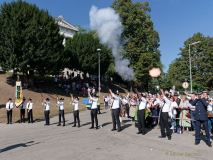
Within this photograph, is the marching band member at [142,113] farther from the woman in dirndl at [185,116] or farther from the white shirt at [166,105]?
the woman in dirndl at [185,116]

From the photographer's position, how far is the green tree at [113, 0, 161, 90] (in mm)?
63094

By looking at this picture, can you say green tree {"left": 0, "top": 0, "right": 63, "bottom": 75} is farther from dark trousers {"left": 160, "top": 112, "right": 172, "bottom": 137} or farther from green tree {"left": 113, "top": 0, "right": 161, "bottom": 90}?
dark trousers {"left": 160, "top": 112, "right": 172, "bottom": 137}

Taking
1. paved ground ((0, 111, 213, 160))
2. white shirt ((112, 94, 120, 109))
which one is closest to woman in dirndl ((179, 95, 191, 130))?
paved ground ((0, 111, 213, 160))

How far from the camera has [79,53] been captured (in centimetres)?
6375

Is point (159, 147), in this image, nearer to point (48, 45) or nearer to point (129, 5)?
point (48, 45)

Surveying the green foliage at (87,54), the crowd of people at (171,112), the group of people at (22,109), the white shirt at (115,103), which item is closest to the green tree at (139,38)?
the green foliage at (87,54)

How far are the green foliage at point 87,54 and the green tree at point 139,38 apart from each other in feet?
12.7

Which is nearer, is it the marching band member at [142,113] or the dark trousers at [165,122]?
the dark trousers at [165,122]

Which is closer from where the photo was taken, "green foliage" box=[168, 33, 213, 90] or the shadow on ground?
the shadow on ground

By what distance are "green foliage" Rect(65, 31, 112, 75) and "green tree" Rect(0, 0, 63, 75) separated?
9633 mm

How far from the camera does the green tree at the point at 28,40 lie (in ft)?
161

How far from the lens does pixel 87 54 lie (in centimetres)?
6334

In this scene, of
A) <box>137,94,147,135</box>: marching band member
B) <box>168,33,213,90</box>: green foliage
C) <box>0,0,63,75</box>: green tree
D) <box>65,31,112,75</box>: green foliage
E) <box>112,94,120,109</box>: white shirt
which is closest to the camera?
<box>137,94,147,135</box>: marching band member

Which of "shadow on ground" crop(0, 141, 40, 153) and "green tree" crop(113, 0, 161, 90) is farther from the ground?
"green tree" crop(113, 0, 161, 90)
